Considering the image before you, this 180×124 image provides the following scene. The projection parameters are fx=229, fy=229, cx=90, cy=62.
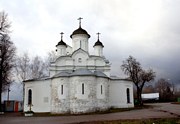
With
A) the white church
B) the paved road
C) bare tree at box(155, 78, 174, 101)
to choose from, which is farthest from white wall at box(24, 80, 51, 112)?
bare tree at box(155, 78, 174, 101)

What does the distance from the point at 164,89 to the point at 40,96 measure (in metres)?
82.0

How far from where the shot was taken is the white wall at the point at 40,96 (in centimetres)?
3706

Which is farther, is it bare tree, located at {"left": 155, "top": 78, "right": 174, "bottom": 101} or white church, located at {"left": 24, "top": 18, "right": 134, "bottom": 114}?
bare tree, located at {"left": 155, "top": 78, "right": 174, "bottom": 101}

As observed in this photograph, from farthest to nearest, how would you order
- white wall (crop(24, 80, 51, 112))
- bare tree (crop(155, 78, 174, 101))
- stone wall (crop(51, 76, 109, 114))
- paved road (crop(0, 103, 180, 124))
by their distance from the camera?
bare tree (crop(155, 78, 174, 101)), white wall (crop(24, 80, 51, 112)), stone wall (crop(51, 76, 109, 114)), paved road (crop(0, 103, 180, 124))

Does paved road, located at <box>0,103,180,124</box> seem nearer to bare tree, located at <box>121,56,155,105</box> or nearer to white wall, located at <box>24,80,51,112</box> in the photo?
white wall, located at <box>24,80,51,112</box>

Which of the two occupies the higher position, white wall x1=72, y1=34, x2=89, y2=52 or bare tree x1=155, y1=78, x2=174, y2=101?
white wall x1=72, y1=34, x2=89, y2=52

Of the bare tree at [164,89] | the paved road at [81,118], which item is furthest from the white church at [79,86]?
the bare tree at [164,89]

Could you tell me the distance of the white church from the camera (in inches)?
1268

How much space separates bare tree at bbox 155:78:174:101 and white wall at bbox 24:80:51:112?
5733cm

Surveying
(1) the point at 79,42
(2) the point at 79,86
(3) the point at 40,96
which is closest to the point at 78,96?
(2) the point at 79,86

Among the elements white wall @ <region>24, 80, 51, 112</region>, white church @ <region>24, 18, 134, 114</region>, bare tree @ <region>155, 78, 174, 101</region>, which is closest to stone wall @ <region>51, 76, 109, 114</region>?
white church @ <region>24, 18, 134, 114</region>

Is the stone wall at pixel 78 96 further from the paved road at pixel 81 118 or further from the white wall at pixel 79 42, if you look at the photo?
the white wall at pixel 79 42

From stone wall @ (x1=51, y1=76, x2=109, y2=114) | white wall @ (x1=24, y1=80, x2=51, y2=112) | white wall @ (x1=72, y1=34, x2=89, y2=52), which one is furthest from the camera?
white wall @ (x1=72, y1=34, x2=89, y2=52)

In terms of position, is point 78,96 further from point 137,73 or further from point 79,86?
point 137,73
